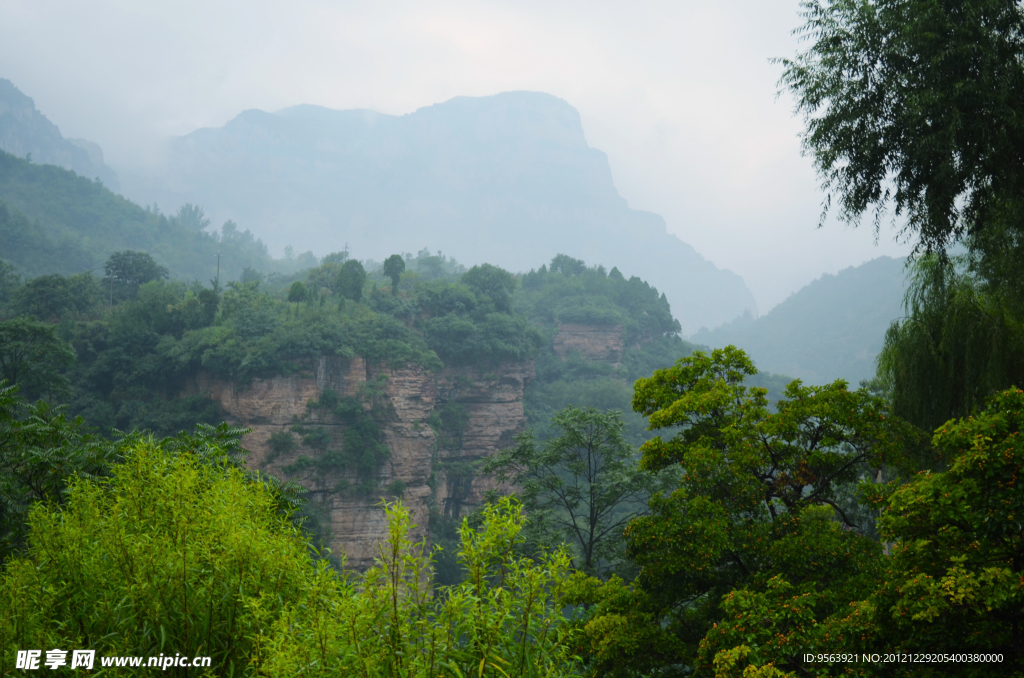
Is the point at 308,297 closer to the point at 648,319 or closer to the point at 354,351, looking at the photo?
the point at 354,351

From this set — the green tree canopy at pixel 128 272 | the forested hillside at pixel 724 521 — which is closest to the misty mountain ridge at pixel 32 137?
the green tree canopy at pixel 128 272

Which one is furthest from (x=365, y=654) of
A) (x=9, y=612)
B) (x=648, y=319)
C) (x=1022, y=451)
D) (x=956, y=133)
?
(x=648, y=319)

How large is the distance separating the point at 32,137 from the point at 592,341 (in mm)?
114035

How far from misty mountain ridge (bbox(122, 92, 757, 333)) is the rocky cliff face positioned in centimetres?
12707

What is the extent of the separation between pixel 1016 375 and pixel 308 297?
33.7 m

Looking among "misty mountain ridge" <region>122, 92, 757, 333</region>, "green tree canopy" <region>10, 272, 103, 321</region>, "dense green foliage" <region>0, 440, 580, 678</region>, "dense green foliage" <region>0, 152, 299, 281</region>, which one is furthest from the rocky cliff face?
"misty mountain ridge" <region>122, 92, 757, 333</region>

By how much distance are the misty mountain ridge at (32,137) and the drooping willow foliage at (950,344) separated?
11774cm

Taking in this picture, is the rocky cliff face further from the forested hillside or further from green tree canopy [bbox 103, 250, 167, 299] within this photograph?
the forested hillside

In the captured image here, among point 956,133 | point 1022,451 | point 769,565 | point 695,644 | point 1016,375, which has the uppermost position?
point 956,133

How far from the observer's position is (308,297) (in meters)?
35.8

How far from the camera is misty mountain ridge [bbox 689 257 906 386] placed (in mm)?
87938

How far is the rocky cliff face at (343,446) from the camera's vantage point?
28.7 m

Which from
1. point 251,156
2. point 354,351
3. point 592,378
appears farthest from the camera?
point 251,156

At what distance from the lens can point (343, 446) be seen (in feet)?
98.1
